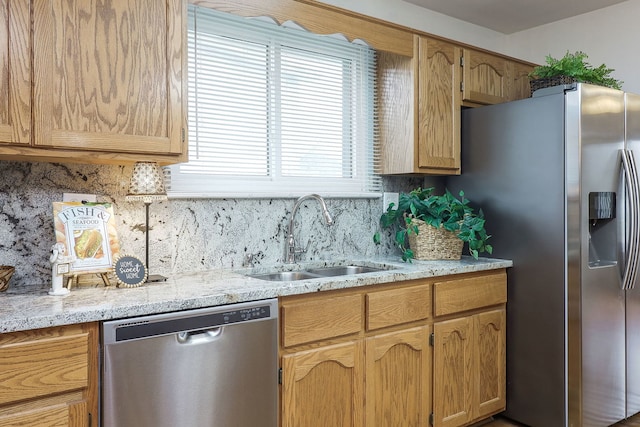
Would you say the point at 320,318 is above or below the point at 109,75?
below

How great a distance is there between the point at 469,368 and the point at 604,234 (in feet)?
3.38

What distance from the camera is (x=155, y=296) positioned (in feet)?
5.49

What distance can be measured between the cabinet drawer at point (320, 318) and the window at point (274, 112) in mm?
741

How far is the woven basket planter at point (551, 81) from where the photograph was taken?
2693 millimetres

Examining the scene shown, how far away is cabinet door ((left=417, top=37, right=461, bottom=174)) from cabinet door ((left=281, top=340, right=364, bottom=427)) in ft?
4.06


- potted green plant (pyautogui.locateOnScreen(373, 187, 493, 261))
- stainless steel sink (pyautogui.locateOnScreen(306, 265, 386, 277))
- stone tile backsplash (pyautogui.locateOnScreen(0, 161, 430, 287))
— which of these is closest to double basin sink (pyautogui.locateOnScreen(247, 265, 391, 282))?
stainless steel sink (pyautogui.locateOnScreen(306, 265, 386, 277))

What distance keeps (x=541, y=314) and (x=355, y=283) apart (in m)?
1.14

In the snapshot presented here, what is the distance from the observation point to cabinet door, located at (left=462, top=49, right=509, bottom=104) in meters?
2.99

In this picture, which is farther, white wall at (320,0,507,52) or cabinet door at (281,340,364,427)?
white wall at (320,0,507,52)

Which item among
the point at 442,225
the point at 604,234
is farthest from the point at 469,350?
the point at 604,234

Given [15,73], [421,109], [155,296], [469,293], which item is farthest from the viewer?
[421,109]

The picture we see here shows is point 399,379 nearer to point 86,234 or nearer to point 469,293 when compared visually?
point 469,293

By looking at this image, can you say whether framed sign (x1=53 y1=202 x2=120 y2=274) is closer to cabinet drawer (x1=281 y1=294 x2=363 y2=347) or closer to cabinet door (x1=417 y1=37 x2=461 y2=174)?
cabinet drawer (x1=281 y1=294 x2=363 y2=347)

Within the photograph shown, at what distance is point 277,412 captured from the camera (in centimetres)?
185
